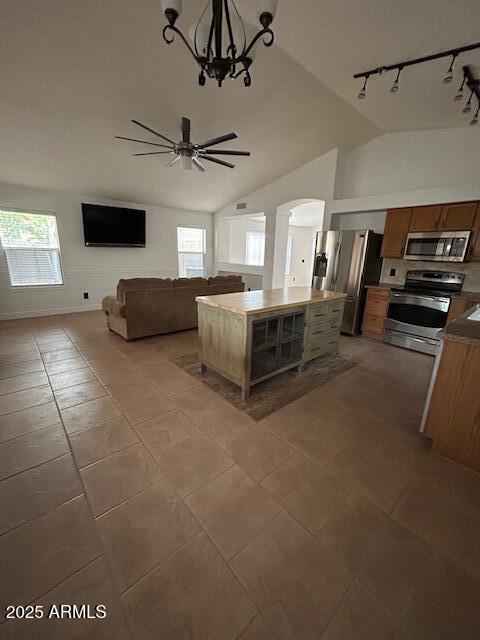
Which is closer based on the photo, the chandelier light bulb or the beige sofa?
the chandelier light bulb

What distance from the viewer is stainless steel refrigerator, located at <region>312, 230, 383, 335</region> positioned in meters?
4.13

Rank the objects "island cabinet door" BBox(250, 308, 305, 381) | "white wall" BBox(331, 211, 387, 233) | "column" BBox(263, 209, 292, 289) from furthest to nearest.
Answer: "column" BBox(263, 209, 292, 289), "white wall" BBox(331, 211, 387, 233), "island cabinet door" BBox(250, 308, 305, 381)

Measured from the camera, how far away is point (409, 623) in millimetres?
982

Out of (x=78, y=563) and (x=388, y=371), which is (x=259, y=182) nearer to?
(x=388, y=371)

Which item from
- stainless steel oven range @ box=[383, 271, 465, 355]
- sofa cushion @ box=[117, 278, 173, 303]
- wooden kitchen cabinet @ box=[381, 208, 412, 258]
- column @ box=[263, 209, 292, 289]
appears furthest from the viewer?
column @ box=[263, 209, 292, 289]

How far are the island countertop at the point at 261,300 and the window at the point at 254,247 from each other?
5504 mm

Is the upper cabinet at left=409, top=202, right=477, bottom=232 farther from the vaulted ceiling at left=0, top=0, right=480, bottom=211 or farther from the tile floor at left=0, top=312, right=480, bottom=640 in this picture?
the tile floor at left=0, top=312, right=480, bottom=640

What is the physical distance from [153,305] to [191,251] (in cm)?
384

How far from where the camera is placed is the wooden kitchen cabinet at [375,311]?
4062 mm

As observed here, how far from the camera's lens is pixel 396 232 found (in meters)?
3.96

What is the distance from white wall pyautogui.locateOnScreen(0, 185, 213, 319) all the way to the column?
2.35 meters

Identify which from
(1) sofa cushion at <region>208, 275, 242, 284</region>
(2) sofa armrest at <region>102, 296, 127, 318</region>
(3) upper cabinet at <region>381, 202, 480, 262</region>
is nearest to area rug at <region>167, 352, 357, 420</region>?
(2) sofa armrest at <region>102, 296, 127, 318</region>

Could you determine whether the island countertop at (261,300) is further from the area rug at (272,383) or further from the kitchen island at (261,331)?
the area rug at (272,383)

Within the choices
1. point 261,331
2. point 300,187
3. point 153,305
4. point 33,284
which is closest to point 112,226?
point 33,284
